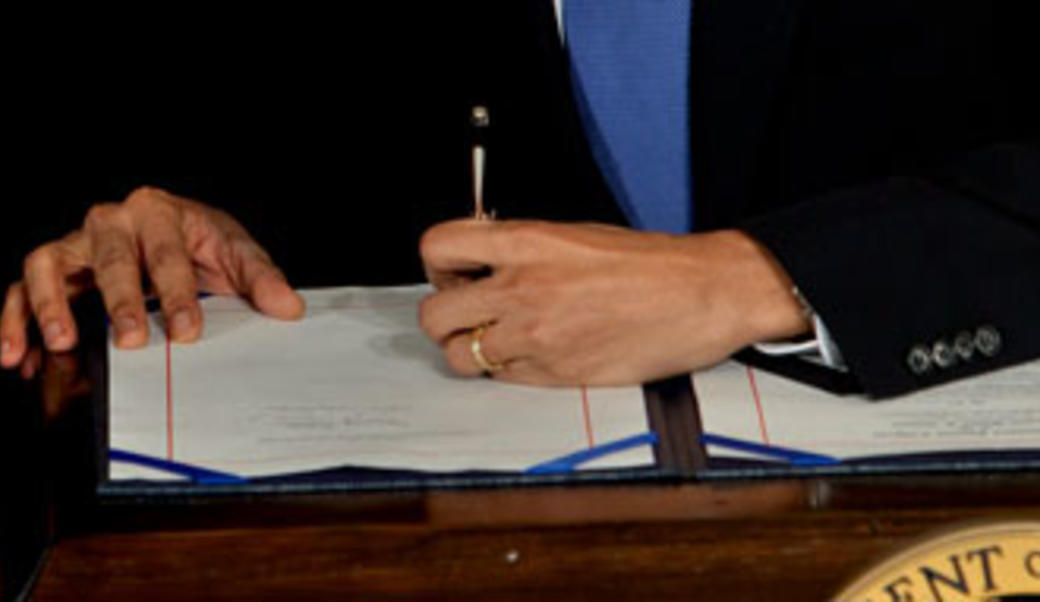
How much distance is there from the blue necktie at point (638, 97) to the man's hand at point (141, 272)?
594 mm

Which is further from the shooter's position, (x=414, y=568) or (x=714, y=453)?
(x=714, y=453)

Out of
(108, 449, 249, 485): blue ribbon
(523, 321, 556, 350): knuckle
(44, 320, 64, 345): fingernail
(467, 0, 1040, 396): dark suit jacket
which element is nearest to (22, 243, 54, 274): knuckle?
(44, 320, 64, 345): fingernail

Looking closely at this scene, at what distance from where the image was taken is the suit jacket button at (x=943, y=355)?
1.70m

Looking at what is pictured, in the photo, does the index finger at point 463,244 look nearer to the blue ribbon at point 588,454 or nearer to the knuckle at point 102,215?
the blue ribbon at point 588,454

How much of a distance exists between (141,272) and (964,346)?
0.84 m

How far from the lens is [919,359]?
5.55 feet

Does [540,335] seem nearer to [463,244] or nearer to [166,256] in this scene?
[463,244]

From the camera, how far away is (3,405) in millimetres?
1686

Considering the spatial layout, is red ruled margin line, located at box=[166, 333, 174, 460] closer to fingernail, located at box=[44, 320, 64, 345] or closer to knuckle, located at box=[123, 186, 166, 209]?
fingernail, located at box=[44, 320, 64, 345]

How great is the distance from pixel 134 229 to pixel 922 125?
103 cm

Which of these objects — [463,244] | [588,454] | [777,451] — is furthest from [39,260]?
[777,451]

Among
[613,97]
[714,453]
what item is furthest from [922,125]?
[714,453]

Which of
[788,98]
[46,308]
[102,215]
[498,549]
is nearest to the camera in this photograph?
[498,549]

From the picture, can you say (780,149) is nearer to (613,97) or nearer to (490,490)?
(613,97)
